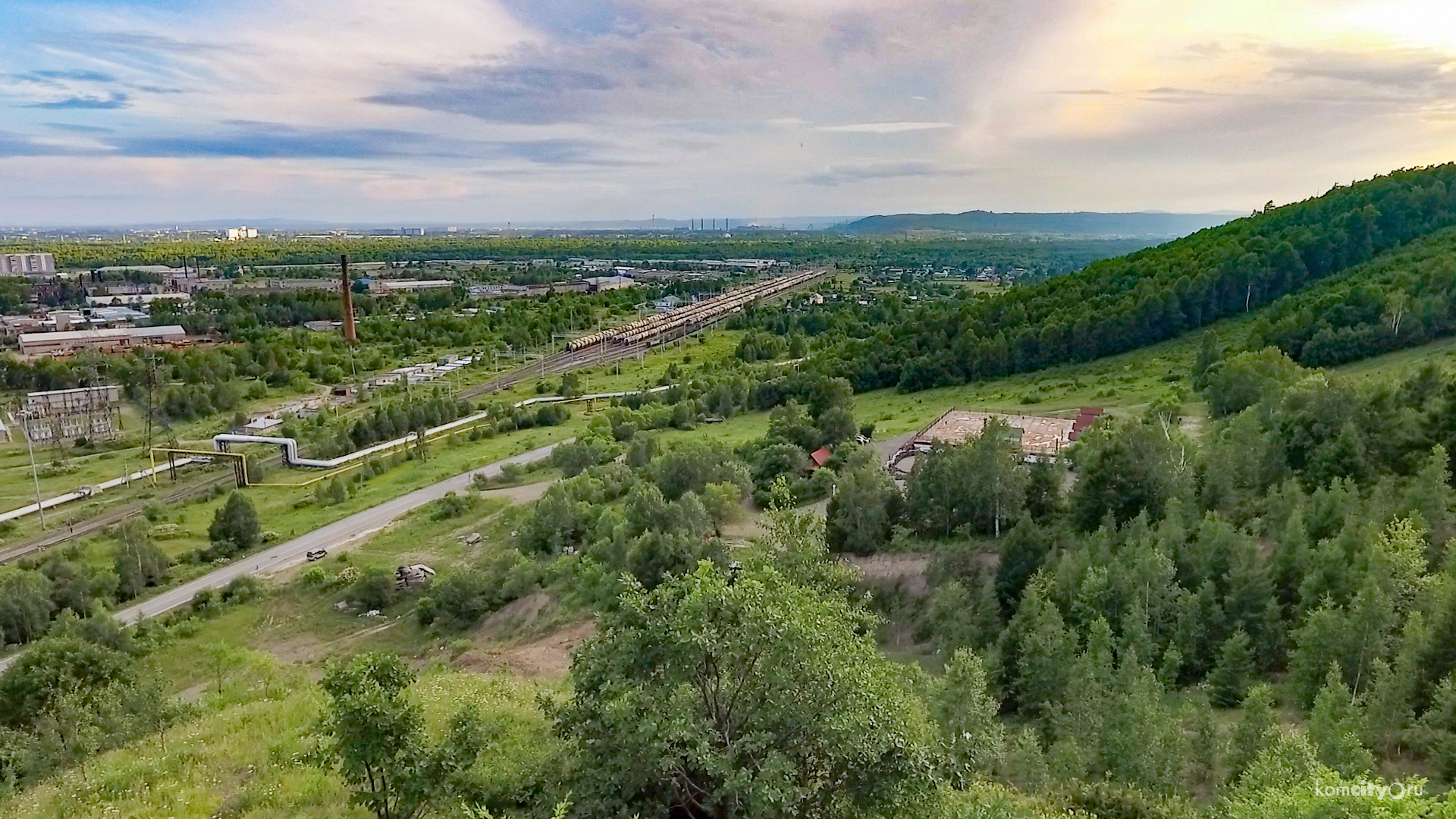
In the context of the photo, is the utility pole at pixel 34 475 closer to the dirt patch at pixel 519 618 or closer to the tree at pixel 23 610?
the tree at pixel 23 610

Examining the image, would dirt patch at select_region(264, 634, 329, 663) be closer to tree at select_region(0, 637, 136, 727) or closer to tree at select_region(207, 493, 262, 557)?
tree at select_region(0, 637, 136, 727)

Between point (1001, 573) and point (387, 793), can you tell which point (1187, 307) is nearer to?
point (1001, 573)

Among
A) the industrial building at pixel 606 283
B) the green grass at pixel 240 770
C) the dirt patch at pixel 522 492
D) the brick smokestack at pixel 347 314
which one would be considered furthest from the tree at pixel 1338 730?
the industrial building at pixel 606 283

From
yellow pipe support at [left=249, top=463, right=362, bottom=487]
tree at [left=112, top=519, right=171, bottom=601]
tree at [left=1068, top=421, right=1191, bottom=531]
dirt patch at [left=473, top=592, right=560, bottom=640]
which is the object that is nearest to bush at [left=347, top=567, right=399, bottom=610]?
→ dirt patch at [left=473, top=592, right=560, bottom=640]

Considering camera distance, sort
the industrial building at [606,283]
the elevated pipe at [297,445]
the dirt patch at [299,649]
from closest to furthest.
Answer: the dirt patch at [299,649]
the elevated pipe at [297,445]
the industrial building at [606,283]

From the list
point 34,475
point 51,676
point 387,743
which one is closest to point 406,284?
point 34,475

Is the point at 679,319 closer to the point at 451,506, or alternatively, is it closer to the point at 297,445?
the point at 297,445
